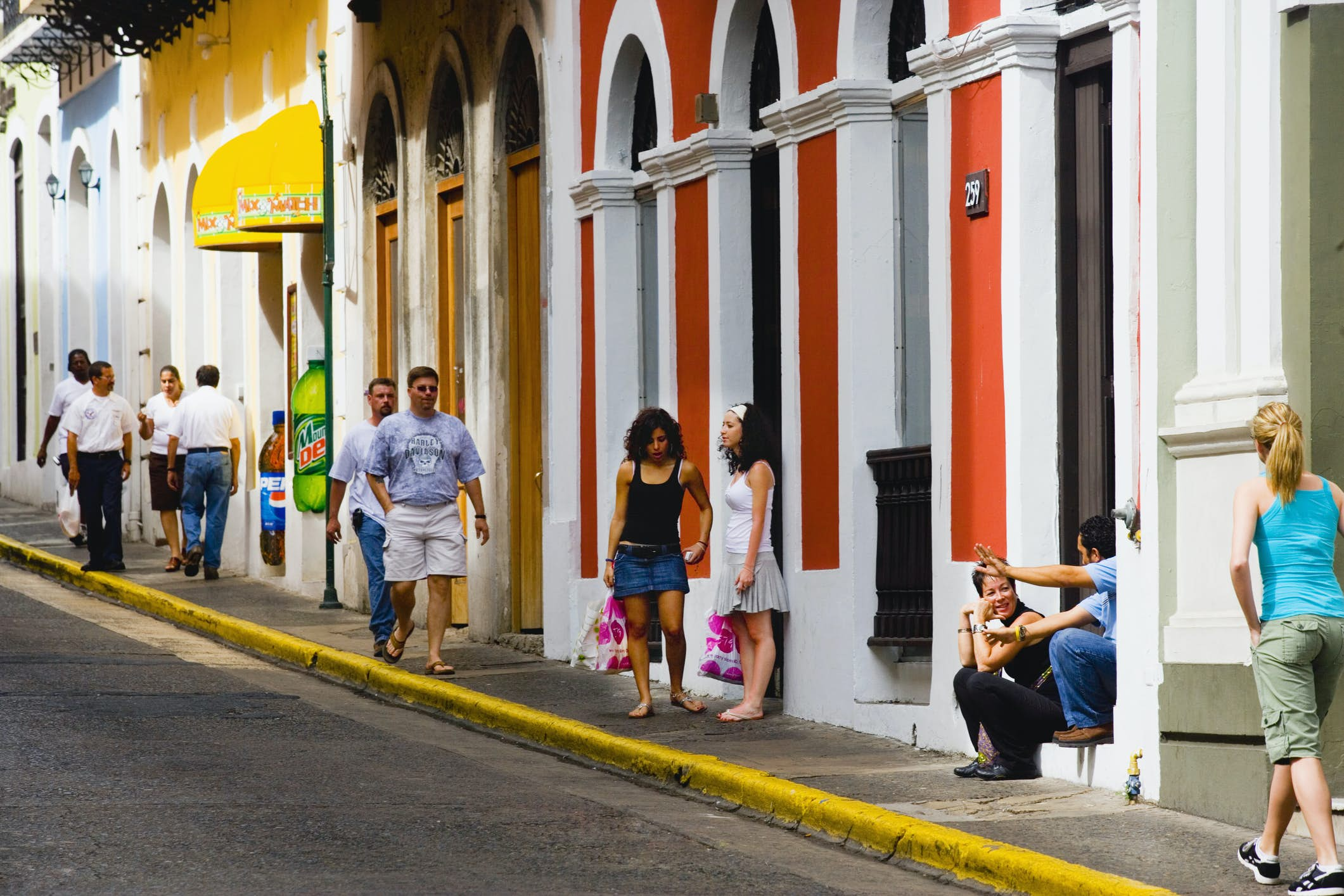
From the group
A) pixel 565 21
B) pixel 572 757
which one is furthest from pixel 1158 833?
pixel 565 21

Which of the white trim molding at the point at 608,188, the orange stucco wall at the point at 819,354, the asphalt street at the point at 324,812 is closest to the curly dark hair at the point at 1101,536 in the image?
the asphalt street at the point at 324,812

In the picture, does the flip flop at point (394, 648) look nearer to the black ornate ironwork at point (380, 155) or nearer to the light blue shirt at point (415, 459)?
the light blue shirt at point (415, 459)

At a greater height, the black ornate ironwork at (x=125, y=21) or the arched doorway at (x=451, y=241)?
the black ornate ironwork at (x=125, y=21)

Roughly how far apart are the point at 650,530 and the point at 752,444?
720 millimetres

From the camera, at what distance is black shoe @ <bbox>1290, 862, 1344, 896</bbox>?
7.38 meters

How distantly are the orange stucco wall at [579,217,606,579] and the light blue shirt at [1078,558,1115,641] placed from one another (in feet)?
19.5

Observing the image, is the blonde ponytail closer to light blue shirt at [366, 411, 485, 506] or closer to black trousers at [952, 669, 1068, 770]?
black trousers at [952, 669, 1068, 770]

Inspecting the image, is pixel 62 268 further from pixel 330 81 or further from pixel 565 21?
pixel 565 21

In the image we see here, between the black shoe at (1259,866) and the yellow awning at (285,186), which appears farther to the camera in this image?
the yellow awning at (285,186)

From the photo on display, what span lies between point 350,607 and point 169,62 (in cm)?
908

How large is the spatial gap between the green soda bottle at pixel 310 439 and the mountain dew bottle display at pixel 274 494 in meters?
1.59

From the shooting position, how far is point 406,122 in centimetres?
1852

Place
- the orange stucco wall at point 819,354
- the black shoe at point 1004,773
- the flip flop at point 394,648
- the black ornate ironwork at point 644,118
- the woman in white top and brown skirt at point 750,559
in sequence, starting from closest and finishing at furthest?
the black shoe at point 1004,773, the orange stucco wall at point 819,354, the woman in white top and brown skirt at point 750,559, the flip flop at point 394,648, the black ornate ironwork at point 644,118

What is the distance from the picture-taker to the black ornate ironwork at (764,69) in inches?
518
